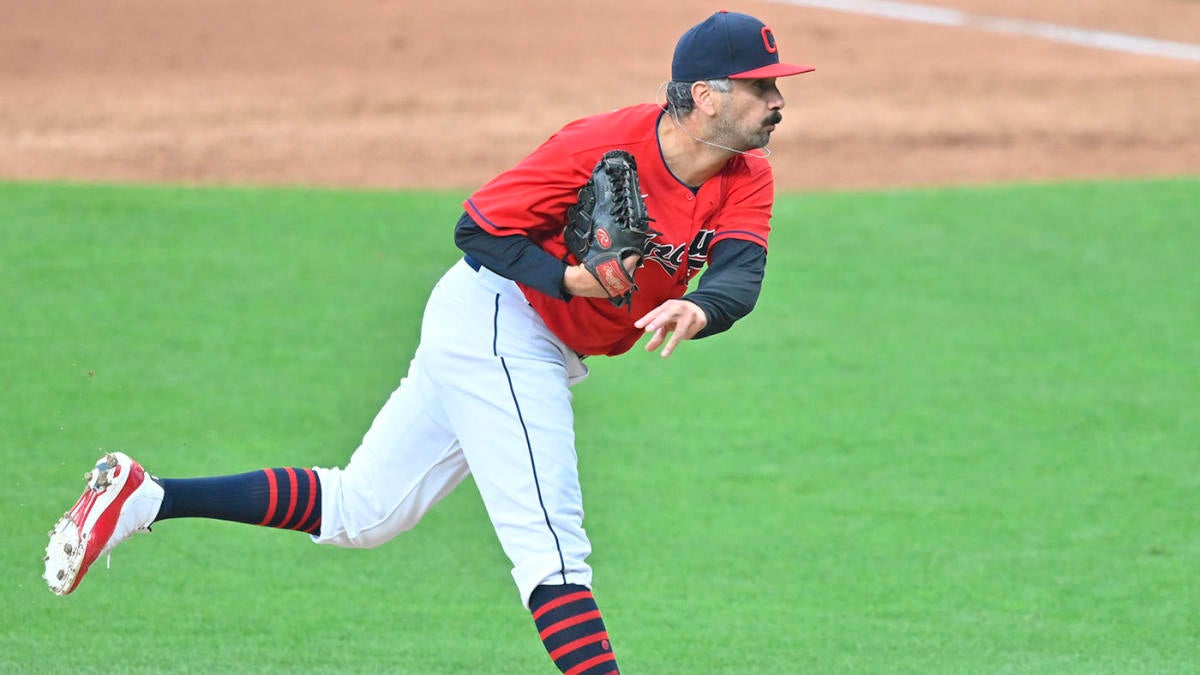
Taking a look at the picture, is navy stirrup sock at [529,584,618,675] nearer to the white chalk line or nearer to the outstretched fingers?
the outstretched fingers

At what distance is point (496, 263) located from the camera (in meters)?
3.73

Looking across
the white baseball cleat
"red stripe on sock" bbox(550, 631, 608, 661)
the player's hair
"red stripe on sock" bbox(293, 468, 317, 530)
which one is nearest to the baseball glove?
the player's hair

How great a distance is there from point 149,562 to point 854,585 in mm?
2328

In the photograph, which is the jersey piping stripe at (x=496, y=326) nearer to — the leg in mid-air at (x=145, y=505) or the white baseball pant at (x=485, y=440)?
the white baseball pant at (x=485, y=440)

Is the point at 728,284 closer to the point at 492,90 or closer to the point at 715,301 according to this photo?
the point at 715,301

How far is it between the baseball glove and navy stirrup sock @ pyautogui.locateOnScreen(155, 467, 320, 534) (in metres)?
1.05

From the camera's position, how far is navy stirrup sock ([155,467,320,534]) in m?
4.03

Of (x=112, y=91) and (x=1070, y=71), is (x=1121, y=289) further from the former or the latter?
(x=112, y=91)

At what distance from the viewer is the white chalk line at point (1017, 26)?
Answer: 1427 cm

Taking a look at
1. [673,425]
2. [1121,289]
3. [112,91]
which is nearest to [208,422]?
[673,425]

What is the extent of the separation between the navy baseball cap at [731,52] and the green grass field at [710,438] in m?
1.73

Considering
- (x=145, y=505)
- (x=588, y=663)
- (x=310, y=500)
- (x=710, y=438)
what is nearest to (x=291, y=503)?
(x=310, y=500)

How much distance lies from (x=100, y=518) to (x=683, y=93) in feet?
5.94

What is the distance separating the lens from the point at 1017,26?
49.2 ft
